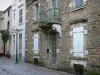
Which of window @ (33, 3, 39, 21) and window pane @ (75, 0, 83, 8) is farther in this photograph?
window @ (33, 3, 39, 21)

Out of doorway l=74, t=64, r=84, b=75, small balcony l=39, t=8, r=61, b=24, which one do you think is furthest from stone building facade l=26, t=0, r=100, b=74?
doorway l=74, t=64, r=84, b=75

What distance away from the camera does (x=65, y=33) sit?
1862 cm

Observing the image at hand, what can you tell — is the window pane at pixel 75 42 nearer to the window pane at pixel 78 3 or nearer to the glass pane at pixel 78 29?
the glass pane at pixel 78 29

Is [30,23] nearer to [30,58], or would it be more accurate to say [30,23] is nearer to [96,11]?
[30,58]

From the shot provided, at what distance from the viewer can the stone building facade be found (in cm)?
1544

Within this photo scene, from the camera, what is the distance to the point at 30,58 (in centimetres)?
2667

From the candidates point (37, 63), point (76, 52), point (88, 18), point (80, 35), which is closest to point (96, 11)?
point (88, 18)

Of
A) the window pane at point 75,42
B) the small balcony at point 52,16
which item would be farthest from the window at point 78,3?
the small balcony at point 52,16

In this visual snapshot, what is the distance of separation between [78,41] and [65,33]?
188 centimetres

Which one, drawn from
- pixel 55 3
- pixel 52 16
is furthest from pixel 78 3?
pixel 55 3

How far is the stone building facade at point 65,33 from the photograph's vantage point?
50.7 ft

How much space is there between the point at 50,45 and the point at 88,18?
692 centimetres

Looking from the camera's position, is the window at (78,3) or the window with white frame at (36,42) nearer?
the window at (78,3)

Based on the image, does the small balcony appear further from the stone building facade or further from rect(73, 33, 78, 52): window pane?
rect(73, 33, 78, 52): window pane
